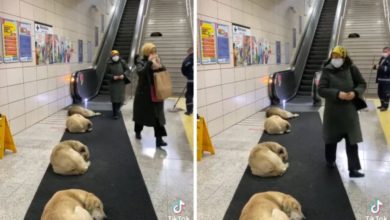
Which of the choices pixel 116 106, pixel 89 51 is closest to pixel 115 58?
pixel 89 51

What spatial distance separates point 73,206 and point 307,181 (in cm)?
179

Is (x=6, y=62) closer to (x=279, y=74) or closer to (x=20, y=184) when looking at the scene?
(x=20, y=184)

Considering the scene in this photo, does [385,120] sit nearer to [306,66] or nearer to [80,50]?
[306,66]

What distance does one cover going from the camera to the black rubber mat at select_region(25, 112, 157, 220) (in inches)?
113

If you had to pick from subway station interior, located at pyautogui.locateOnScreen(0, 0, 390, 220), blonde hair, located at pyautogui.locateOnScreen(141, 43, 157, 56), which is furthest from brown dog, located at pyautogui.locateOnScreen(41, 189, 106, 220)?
blonde hair, located at pyautogui.locateOnScreen(141, 43, 157, 56)

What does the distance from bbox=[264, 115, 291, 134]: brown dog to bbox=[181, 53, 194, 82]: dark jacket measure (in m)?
0.70

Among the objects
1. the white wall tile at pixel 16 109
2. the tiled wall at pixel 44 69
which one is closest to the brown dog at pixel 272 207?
the tiled wall at pixel 44 69

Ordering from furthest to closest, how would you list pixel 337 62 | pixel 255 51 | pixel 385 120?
1. pixel 255 51
2. pixel 385 120
3. pixel 337 62

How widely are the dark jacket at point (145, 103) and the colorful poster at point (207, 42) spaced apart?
44 centimetres

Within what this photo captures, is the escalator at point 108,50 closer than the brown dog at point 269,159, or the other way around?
the brown dog at point 269,159

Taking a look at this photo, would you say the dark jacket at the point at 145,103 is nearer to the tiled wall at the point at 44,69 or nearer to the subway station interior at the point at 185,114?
the subway station interior at the point at 185,114

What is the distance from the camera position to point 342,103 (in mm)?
2570

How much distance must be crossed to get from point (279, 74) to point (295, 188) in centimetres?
89

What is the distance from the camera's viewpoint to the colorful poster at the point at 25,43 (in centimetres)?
290
